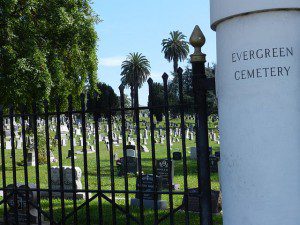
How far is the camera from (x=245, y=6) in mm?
3223

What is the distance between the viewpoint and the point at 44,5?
1855 cm

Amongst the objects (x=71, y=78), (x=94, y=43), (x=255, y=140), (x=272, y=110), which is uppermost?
(x=94, y=43)

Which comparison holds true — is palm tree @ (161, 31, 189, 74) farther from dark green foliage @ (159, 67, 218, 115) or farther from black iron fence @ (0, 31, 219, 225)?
black iron fence @ (0, 31, 219, 225)

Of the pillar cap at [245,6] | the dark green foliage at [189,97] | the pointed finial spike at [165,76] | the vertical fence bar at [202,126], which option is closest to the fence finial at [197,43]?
the vertical fence bar at [202,126]

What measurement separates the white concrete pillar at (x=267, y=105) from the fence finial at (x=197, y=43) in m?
0.74

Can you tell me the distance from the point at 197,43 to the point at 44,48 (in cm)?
1560

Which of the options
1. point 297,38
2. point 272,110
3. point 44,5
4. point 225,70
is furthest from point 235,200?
point 44,5

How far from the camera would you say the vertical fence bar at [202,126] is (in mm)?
4129

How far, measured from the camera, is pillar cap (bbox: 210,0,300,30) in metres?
3.17

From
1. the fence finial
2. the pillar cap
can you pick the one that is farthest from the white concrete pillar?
the fence finial

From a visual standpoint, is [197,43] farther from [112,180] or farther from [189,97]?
[189,97]

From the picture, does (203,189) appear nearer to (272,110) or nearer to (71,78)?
(272,110)

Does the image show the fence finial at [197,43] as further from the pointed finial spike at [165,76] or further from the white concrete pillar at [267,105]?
the white concrete pillar at [267,105]

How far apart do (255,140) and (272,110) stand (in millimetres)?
258
